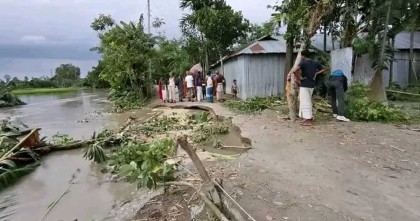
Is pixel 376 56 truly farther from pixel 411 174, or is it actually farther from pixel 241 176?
pixel 241 176

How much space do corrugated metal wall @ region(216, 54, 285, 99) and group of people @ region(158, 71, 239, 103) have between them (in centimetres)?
160

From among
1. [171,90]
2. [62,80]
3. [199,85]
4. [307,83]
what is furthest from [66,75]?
[307,83]

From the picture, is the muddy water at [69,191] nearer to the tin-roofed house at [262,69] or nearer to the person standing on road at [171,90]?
the tin-roofed house at [262,69]

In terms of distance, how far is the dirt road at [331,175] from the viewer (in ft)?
13.8

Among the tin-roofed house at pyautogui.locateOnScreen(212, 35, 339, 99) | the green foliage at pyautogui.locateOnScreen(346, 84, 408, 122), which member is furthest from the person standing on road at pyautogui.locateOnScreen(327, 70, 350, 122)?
the tin-roofed house at pyautogui.locateOnScreen(212, 35, 339, 99)

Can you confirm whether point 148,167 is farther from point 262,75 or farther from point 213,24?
point 213,24

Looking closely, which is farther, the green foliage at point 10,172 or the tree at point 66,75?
the tree at point 66,75

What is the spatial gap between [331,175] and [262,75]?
1304 centimetres

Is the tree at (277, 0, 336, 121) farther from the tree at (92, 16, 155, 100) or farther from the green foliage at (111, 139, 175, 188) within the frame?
the tree at (92, 16, 155, 100)

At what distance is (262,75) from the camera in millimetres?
18156

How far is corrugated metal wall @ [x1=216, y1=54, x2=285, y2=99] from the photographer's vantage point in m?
18.0

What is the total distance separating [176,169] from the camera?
6352 mm

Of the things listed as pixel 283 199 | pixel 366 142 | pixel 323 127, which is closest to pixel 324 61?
pixel 323 127

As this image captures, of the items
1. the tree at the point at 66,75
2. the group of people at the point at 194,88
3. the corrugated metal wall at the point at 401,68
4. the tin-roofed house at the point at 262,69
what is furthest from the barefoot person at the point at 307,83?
the tree at the point at 66,75
